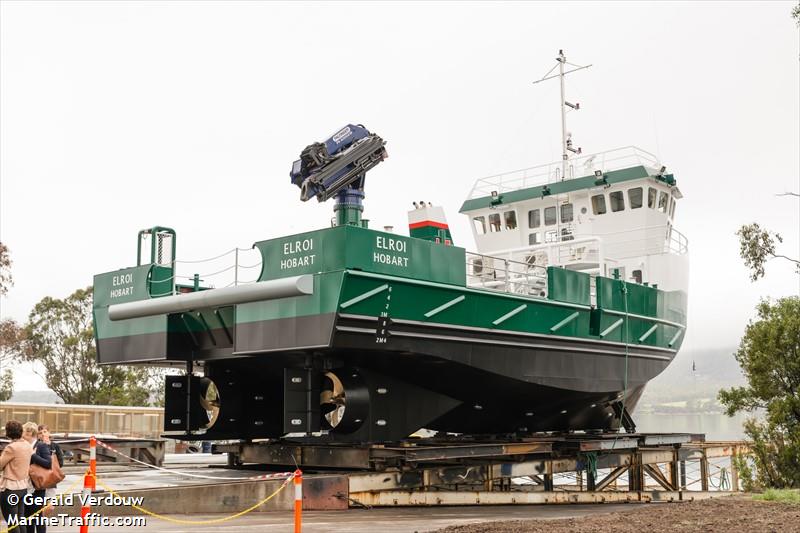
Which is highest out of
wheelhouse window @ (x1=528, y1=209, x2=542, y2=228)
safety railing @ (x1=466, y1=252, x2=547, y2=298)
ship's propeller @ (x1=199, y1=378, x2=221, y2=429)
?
wheelhouse window @ (x1=528, y1=209, x2=542, y2=228)

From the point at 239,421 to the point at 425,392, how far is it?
314 cm

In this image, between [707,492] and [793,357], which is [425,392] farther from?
[793,357]

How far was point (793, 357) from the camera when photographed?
17.3 meters

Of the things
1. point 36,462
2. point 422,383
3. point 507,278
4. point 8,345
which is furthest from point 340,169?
point 8,345

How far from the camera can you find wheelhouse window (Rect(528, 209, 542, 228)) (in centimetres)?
1817

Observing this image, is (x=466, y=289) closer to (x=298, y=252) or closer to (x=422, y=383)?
(x=422, y=383)

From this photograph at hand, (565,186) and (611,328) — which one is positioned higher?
(565,186)

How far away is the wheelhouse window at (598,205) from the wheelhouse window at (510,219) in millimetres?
1666

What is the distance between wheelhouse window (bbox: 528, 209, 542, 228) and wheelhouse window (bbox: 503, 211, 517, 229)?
314 mm

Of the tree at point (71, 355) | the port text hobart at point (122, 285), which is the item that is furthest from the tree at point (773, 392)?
the tree at point (71, 355)

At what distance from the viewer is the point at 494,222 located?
1878 cm

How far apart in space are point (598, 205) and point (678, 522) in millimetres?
10117

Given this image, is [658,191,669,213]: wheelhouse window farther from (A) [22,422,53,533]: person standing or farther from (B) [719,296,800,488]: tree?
(A) [22,422,53,533]: person standing

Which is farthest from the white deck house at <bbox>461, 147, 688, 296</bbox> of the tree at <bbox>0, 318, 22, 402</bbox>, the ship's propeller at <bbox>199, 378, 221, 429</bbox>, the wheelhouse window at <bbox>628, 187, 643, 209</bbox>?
the tree at <bbox>0, 318, 22, 402</bbox>
